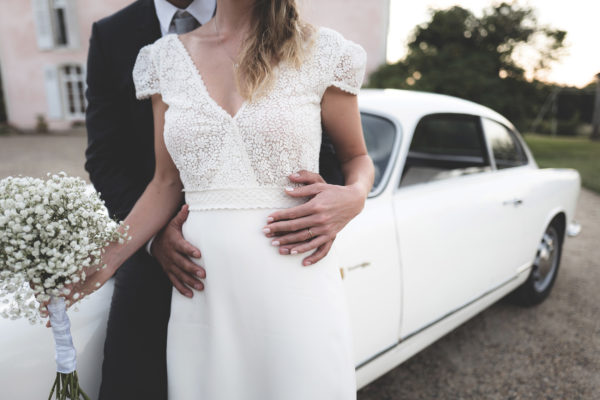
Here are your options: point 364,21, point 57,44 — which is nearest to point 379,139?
point 364,21

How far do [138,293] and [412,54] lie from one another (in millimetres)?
14183

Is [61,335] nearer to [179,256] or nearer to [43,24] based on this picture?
[179,256]

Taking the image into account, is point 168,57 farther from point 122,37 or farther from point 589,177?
point 589,177

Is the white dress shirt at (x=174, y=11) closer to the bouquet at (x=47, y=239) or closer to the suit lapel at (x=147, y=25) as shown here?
the suit lapel at (x=147, y=25)

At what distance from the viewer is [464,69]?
13047mm

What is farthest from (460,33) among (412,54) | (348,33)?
(348,33)

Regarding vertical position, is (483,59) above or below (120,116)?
above

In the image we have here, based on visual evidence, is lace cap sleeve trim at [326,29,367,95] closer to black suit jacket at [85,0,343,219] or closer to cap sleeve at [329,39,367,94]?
cap sleeve at [329,39,367,94]

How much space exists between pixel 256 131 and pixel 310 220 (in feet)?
0.97

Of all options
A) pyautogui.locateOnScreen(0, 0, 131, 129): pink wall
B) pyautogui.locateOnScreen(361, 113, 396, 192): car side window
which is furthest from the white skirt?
pyautogui.locateOnScreen(0, 0, 131, 129): pink wall

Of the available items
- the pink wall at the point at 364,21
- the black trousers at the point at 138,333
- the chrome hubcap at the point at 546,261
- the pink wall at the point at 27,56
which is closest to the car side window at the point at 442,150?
the chrome hubcap at the point at 546,261

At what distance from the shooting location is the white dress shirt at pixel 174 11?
1.64 m

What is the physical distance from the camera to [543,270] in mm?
3652

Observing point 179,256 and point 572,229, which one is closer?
point 179,256
